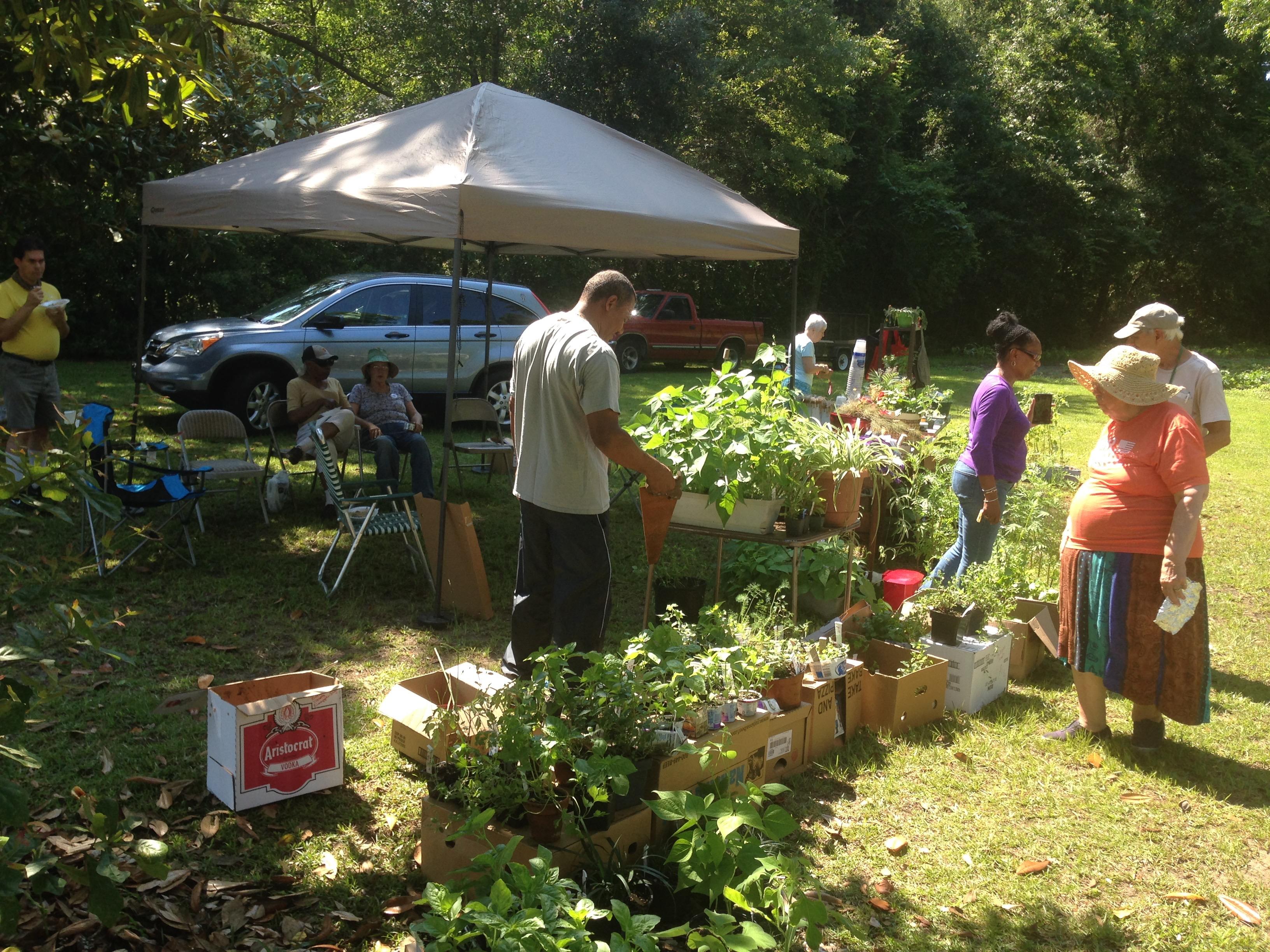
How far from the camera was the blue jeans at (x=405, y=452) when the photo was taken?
22.3 ft

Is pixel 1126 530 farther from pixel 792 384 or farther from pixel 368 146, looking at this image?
pixel 792 384

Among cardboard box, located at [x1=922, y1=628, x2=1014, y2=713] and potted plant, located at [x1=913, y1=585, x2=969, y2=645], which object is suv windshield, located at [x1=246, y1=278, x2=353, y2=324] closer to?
potted plant, located at [x1=913, y1=585, x2=969, y2=645]

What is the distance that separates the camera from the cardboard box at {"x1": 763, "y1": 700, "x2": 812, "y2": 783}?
377 cm

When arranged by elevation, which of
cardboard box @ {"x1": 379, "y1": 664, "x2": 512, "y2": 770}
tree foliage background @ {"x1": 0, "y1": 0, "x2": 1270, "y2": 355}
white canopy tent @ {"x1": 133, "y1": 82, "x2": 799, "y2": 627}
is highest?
tree foliage background @ {"x1": 0, "y1": 0, "x2": 1270, "y2": 355}

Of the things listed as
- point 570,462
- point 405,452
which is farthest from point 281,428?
point 570,462

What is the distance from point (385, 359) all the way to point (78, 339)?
1042 cm

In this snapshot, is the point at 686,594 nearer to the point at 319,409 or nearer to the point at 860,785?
the point at 860,785

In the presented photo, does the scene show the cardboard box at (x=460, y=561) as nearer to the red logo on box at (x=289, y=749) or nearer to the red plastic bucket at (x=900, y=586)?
the red logo on box at (x=289, y=749)

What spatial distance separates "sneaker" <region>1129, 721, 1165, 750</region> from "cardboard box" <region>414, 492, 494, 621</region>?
3.20 meters

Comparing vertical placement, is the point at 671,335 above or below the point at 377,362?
above

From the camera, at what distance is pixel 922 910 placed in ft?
10.3

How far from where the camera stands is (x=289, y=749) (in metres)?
3.40

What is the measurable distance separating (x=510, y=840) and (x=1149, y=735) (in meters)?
2.92

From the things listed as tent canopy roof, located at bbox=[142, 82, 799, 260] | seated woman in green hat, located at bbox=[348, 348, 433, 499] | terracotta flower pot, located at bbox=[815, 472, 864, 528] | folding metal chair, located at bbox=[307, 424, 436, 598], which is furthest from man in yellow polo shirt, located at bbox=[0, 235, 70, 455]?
terracotta flower pot, located at bbox=[815, 472, 864, 528]
